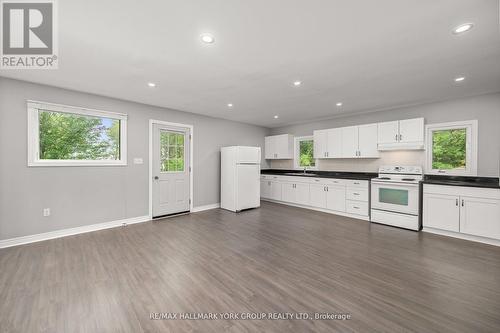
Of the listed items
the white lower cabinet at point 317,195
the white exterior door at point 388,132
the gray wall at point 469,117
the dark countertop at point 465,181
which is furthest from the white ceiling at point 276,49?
the white lower cabinet at point 317,195

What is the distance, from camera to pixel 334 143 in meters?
5.53

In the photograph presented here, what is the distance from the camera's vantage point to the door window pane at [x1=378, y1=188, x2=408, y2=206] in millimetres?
3975

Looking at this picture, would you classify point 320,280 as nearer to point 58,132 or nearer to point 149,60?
point 149,60

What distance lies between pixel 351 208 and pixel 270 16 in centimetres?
432

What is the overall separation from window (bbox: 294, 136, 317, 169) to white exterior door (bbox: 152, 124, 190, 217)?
3.48 meters

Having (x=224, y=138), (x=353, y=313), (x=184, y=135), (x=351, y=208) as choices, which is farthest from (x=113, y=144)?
(x=351, y=208)

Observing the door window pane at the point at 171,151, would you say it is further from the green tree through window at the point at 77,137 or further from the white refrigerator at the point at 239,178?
the white refrigerator at the point at 239,178

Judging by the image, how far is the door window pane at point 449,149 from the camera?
13.2ft

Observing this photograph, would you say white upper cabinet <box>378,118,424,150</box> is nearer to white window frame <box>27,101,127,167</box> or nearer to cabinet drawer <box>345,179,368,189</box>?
cabinet drawer <box>345,179,368,189</box>

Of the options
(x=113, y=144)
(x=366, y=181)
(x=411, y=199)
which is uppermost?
(x=113, y=144)

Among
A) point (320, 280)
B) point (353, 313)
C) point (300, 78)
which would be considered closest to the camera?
point (353, 313)

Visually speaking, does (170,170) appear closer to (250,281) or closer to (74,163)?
(74,163)

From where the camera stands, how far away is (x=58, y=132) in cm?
362

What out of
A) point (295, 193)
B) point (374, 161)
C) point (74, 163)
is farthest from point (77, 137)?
point (374, 161)
